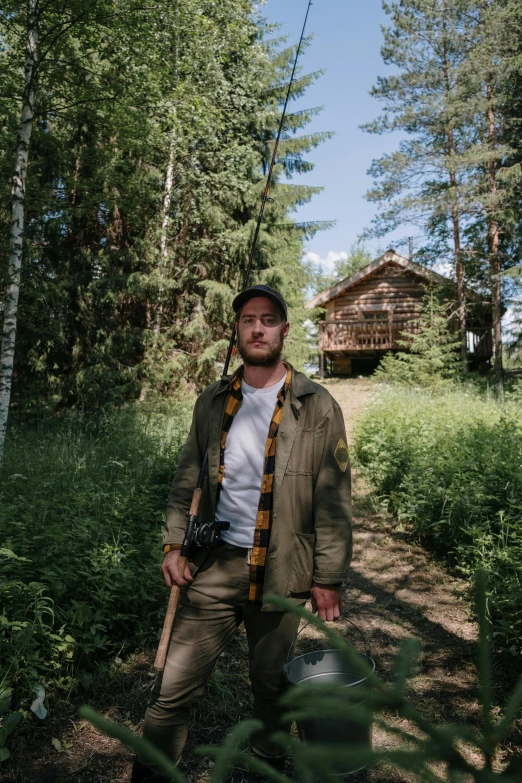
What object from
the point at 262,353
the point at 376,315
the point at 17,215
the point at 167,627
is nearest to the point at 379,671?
the point at 167,627

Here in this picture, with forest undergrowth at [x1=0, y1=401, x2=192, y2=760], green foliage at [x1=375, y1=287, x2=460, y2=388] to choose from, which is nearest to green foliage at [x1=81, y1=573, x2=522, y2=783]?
forest undergrowth at [x1=0, y1=401, x2=192, y2=760]

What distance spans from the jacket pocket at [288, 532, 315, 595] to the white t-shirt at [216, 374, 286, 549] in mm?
220

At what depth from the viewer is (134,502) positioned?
5883 millimetres

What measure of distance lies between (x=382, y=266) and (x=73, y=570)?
23569 mm

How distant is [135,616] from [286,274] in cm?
1379

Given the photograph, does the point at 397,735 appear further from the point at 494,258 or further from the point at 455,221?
the point at 455,221

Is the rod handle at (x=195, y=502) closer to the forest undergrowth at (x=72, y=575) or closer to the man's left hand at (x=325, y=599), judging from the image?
the man's left hand at (x=325, y=599)

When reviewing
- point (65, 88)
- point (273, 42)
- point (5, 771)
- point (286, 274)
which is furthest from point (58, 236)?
point (5, 771)

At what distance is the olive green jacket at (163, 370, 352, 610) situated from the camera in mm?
2799

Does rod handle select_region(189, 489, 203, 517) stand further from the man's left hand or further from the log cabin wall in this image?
the log cabin wall

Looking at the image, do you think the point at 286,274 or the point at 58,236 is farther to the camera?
the point at 286,274

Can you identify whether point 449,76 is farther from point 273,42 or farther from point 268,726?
point 268,726

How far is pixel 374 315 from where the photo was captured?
1062 inches

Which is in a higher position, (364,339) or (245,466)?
(364,339)
